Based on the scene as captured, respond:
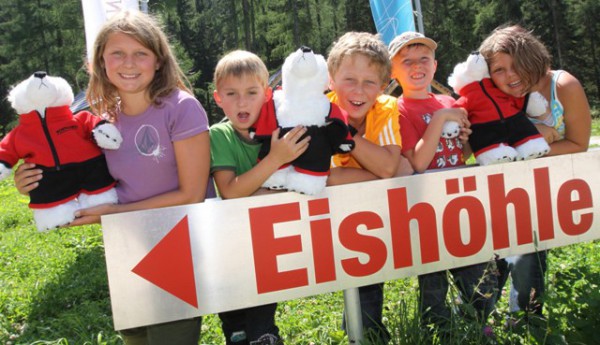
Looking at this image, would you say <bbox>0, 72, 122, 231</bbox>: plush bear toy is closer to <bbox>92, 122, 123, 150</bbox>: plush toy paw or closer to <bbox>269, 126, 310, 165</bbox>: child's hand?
<bbox>92, 122, 123, 150</bbox>: plush toy paw

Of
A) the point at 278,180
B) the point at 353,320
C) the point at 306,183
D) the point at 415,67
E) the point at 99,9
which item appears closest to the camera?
the point at 306,183

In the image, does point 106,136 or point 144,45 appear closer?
point 106,136

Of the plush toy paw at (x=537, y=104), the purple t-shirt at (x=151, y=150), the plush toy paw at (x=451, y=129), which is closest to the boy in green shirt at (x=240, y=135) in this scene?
the purple t-shirt at (x=151, y=150)

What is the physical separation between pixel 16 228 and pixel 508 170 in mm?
6284

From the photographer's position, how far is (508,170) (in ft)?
6.46

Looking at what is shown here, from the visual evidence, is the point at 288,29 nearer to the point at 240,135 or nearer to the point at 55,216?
the point at 240,135

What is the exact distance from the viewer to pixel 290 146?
5.77 ft

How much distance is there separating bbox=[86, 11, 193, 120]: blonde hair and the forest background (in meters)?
24.3

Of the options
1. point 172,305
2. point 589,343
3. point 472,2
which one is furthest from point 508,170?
point 472,2

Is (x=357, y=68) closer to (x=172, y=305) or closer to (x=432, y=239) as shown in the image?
(x=432, y=239)

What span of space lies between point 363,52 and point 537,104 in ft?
2.79

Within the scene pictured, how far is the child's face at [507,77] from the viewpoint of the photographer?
2.29 m

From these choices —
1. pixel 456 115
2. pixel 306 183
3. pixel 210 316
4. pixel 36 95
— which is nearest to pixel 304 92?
pixel 306 183

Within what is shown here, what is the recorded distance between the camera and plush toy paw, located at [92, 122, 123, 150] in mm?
1845
